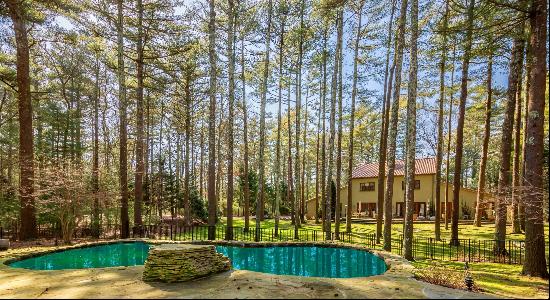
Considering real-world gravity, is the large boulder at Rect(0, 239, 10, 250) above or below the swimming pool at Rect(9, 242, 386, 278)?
above

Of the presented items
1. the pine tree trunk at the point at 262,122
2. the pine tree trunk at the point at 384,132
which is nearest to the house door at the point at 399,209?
the pine tree trunk at the point at 384,132

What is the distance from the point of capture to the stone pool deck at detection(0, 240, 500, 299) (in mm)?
6102

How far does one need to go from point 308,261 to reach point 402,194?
23.5m

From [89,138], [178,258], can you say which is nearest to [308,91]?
[178,258]

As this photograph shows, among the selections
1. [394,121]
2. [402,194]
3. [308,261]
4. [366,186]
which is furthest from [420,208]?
[394,121]

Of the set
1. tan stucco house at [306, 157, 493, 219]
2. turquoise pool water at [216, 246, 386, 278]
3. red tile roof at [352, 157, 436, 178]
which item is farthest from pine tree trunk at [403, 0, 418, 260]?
red tile roof at [352, 157, 436, 178]

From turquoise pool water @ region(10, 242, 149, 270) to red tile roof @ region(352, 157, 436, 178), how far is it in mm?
25986

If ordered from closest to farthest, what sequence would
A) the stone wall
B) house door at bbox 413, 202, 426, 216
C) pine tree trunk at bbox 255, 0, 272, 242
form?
the stone wall
pine tree trunk at bbox 255, 0, 272, 242
house door at bbox 413, 202, 426, 216

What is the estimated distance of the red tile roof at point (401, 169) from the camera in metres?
32.5

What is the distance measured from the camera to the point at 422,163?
3425 cm

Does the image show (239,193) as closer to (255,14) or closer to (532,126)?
(255,14)

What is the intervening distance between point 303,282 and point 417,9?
9387mm

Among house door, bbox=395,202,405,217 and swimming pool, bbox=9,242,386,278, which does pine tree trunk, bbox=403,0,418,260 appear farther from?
house door, bbox=395,202,405,217

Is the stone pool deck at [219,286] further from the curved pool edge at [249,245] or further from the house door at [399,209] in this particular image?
the house door at [399,209]
